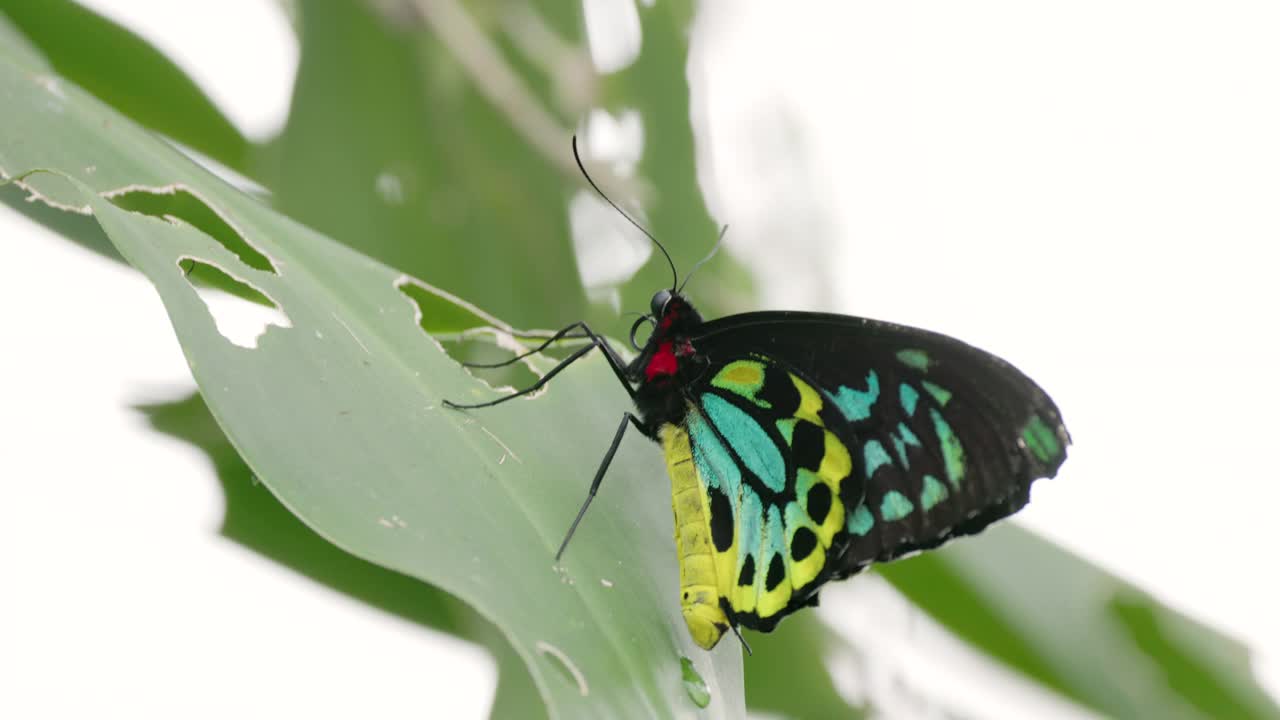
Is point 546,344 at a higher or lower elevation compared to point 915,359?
lower

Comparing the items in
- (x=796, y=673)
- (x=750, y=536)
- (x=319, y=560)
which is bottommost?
(x=796, y=673)

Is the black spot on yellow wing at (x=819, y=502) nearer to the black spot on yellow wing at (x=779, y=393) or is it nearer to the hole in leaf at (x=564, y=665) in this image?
the black spot on yellow wing at (x=779, y=393)

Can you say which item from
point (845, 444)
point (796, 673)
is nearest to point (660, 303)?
point (845, 444)

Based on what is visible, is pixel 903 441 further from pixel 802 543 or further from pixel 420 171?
pixel 420 171

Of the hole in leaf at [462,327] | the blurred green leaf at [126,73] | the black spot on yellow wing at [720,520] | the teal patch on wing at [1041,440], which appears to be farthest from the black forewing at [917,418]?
the blurred green leaf at [126,73]

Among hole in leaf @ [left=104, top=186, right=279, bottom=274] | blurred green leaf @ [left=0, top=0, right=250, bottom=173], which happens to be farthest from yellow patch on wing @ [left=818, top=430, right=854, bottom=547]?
blurred green leaf @ [left=0, top=0, right=250, bottom=173]

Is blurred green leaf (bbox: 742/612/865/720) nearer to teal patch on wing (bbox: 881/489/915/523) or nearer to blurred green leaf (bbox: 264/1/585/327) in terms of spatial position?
teal patch on wing (bbox: 881/489/915/523)

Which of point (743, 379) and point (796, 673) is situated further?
point (796, 673)
